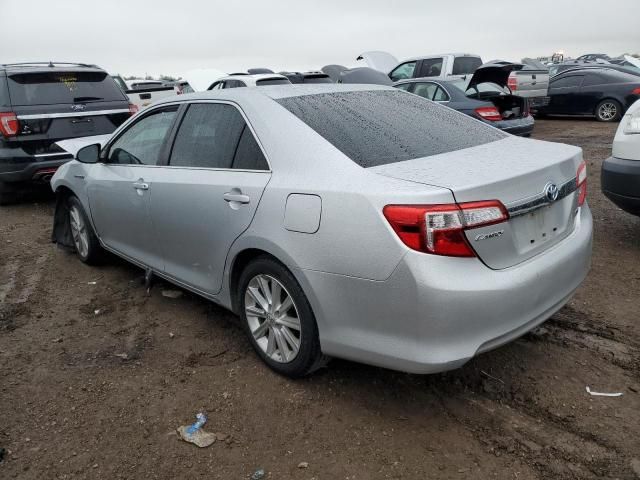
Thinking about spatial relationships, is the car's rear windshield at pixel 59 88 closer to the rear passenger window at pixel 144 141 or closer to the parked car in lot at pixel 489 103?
the rear passenger window at pixel 144 141

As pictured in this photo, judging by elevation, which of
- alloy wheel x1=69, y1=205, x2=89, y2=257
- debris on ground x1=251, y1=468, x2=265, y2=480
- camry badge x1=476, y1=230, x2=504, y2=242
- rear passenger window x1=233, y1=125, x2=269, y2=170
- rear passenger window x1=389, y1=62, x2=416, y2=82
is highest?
rear passenger window x1=389, y1=62, x2=416, y2=82

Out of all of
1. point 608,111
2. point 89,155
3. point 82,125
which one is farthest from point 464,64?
point 89,155

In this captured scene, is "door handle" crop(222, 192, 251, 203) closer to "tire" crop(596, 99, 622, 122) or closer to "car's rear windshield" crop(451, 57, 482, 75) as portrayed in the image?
"car's rear windshield" crop(451, 57, 482, 75)

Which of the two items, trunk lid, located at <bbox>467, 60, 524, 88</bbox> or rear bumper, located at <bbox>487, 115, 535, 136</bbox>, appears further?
rear bumper, located at <bbox>487, 115, 535, 136</bbox>

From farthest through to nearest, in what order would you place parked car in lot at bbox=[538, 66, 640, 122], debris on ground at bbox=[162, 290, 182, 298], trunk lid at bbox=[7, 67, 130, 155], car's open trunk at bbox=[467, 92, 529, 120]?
1. parked car in lot at bbox=[538, 66, 640, 122]
2. car's open trunk at bbox=[467, 92, 529, 120]
3. trunk lid at bbox=[7, 67, 130, 155]
4. debris on ground at bbox=[162, 290, 182, 298]

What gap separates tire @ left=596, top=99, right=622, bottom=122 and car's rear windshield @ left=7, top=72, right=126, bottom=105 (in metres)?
11.5

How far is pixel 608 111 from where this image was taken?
13.5 metres

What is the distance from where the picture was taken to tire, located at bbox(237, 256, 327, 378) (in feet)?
9.05

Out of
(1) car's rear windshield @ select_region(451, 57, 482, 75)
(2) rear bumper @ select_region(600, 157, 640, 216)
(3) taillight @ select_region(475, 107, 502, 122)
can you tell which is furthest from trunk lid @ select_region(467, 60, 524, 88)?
(2) rear bumper @ select_region(600, 157, 640, 216)

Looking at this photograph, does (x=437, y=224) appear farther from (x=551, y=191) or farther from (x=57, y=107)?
Result: (x=57, y=107)

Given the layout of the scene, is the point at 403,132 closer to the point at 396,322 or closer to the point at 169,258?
the point at 396,322

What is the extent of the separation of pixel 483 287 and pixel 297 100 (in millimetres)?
1572

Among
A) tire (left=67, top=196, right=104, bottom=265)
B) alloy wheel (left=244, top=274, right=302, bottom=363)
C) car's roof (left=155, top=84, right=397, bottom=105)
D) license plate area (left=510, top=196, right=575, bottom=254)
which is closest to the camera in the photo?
license plate area (left=510, top=196, right=575, bottom=254)

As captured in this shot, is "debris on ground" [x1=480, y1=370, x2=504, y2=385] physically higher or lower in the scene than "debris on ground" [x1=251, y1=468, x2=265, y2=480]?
higher
